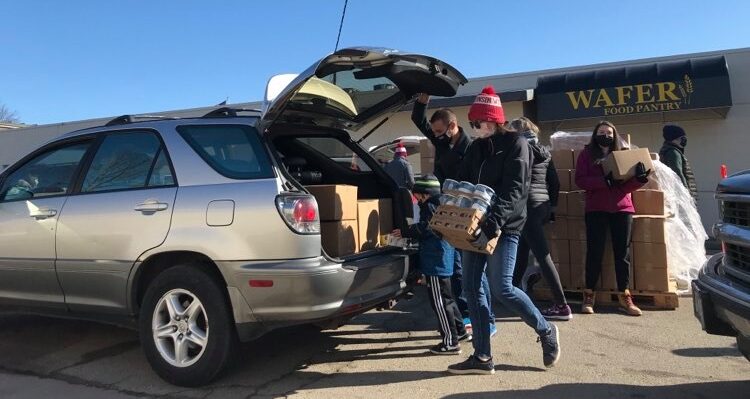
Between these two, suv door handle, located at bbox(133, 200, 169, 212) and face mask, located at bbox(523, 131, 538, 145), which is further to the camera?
face mask, located at bbox(523, 131, 538, 145)

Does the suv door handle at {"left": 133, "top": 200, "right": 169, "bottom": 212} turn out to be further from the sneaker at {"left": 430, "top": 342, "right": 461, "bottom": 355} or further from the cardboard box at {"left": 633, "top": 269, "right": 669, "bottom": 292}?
the cardboard box at {"left": 633, "top": 269, "right": 669, "bottom": 292}

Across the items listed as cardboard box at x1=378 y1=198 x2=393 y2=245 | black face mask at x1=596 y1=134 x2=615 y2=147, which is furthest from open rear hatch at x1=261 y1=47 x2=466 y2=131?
black face mask at x1=596 y1=134 x2=615 y2=147

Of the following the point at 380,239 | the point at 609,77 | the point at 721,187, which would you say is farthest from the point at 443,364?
the point at 609,77

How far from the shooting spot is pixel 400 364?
168 inches

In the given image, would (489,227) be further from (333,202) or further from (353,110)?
(353,110)

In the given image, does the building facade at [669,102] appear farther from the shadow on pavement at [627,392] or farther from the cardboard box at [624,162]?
the shadow on pavement at [627,392]

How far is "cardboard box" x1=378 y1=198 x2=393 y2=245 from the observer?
4656 millimetres

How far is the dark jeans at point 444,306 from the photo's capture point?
4445 mm

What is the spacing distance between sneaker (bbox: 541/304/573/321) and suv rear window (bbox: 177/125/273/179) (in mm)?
3146

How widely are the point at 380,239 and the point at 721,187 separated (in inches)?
92.5

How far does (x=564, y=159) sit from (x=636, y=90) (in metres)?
7.23

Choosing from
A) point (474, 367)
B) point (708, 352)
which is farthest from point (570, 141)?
point (474, 367)

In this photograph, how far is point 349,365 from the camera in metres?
4.30

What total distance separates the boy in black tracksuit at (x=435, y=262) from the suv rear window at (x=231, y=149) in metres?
1.25
